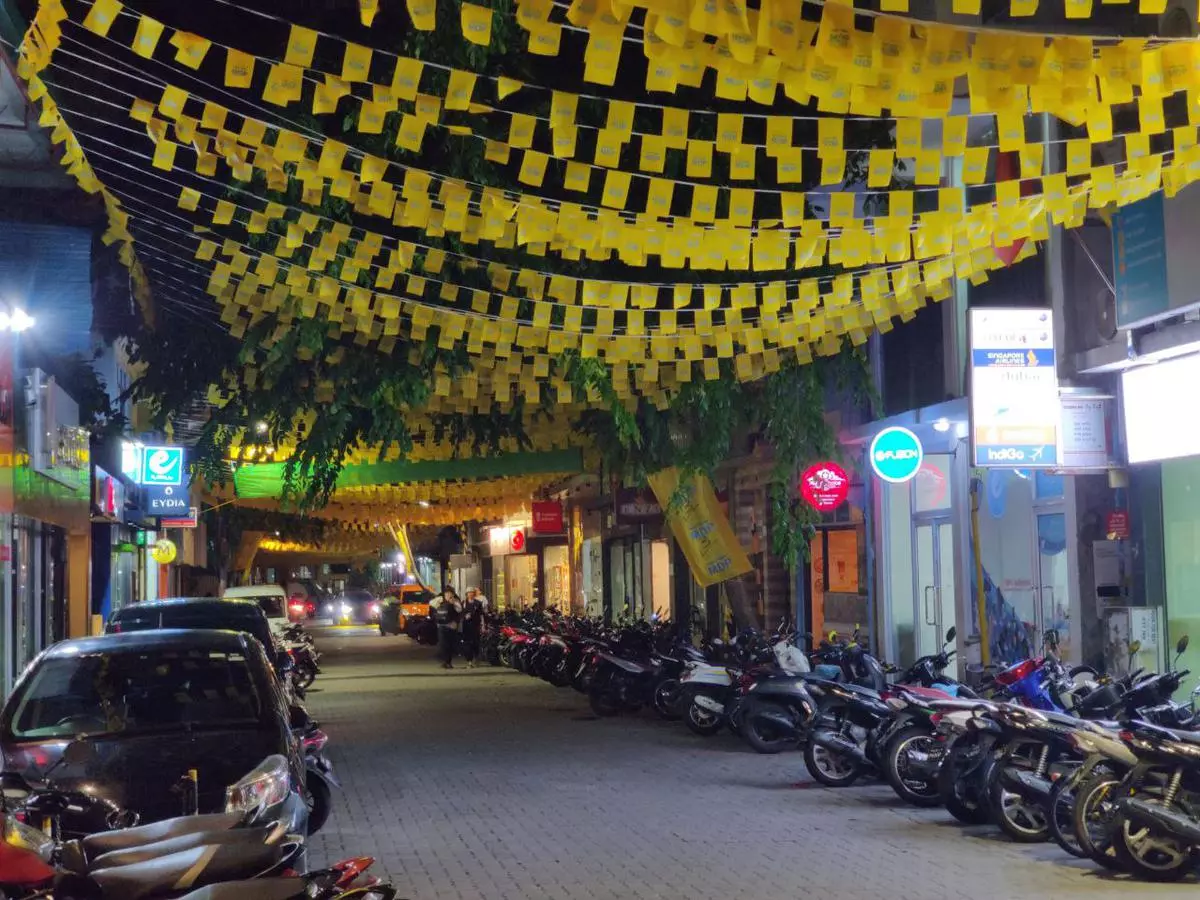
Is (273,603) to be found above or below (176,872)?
above

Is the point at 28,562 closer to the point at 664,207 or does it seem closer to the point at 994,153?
the point at 664,207

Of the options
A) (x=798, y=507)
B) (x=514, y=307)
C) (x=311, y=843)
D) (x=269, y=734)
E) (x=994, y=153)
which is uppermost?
(x=994, y=153)

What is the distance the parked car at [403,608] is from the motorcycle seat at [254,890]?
37.9 m

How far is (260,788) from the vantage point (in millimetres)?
6770

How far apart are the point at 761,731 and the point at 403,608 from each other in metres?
35.1

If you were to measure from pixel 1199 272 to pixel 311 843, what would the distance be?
8.36 metres

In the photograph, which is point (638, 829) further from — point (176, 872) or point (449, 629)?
point (449, 629)

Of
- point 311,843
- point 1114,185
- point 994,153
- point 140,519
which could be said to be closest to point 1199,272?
point 1114,185

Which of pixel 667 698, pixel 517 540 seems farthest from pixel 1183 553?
pixel 517 540

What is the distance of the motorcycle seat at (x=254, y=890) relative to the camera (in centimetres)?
444

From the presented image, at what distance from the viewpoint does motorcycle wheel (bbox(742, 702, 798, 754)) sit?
1454 centimetres

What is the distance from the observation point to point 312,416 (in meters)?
15.8

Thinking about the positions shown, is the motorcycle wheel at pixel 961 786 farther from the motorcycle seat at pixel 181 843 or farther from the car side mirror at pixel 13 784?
the motorcycle seat at pixel 181 843

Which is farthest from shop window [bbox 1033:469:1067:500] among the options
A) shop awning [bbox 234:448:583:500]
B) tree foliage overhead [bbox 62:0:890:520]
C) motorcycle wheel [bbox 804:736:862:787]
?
shop awning [bbox 234:448:583:500]
